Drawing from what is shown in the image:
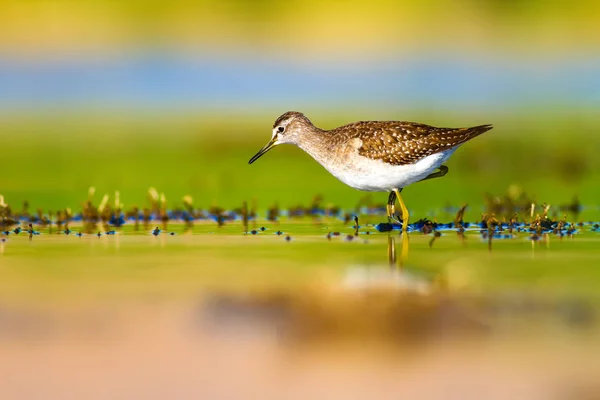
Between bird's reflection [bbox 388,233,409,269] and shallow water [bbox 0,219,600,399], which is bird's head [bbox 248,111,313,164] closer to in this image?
bird's reflection [bbox 388,233,409,269]

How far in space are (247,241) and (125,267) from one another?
244 centimetres

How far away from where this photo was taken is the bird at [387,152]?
15289 mm

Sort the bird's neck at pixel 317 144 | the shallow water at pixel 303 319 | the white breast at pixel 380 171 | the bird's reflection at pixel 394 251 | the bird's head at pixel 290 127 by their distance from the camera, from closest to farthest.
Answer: the shallow water at pixel 303 319 < the bird's reflection at pixel 394 251 < the white breast at pixel 380 171 < the bird's neck at pixel 317 144 < the bird's head at pixel 290 127

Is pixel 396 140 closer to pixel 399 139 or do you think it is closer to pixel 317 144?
pixel 399 139

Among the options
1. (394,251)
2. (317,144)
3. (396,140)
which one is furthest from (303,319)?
(317,144)

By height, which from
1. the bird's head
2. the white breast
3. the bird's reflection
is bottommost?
the bird's reflection

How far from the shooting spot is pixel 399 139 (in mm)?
15547

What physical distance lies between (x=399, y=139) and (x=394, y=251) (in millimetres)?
2680

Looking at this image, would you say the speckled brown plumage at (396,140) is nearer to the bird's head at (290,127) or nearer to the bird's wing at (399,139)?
the bird's wing at (399,139)

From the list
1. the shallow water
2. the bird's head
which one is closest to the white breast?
the bird's head

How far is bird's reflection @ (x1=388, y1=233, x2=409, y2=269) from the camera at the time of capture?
12.3m

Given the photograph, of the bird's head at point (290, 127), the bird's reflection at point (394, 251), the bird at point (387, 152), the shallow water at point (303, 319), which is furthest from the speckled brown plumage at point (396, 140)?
the shallow water at point (303, 319)

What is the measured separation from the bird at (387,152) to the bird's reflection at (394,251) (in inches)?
29.7

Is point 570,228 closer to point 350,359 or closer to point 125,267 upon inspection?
point 125,267
